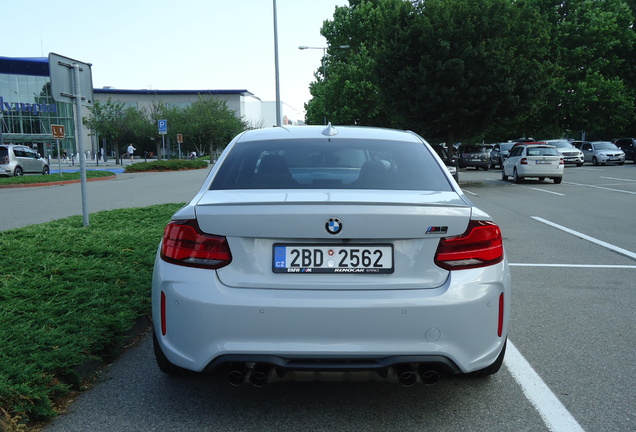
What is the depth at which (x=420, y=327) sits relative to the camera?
2.81m

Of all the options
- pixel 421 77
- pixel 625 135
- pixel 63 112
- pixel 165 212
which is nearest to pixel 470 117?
pixel 421 77

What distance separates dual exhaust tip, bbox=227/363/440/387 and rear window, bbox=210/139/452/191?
1.00m

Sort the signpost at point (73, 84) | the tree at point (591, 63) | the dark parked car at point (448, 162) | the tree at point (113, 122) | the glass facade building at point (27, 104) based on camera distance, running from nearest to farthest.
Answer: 1. the dark parked car at point (448, 162)
2. the signpost at point (73, 84)
3. the tree at point (591, 63)
4. the tree at point (113, 122)
5. the glass facade building at point (27, 104)

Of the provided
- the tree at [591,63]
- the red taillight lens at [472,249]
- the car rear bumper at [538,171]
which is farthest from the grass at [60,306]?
the tree at [591,63]

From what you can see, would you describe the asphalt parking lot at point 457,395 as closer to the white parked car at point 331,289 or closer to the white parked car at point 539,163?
the white parked car at point 331,289

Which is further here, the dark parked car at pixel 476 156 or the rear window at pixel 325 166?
the dark parked car at pixel 476 156

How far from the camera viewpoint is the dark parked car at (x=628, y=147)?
135ft

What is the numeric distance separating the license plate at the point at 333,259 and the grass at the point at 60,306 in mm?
1480

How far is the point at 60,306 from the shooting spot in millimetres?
4590

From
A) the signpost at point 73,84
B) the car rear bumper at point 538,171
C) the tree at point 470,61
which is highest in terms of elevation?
the tree at point 470,61

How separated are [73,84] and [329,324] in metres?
7.53

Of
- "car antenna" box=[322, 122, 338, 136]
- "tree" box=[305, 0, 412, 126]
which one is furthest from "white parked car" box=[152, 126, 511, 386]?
"tree" box=[305, 0, 412, 126]

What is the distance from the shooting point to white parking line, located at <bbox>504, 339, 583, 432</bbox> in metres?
3.04

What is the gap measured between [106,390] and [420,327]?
1915 mm
